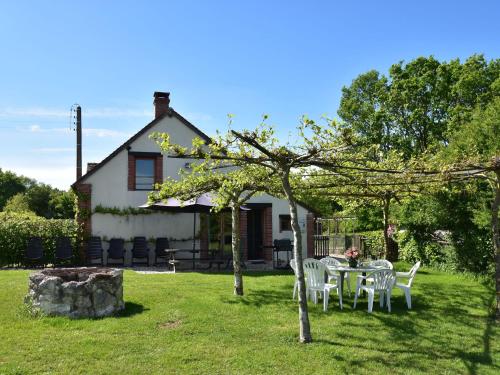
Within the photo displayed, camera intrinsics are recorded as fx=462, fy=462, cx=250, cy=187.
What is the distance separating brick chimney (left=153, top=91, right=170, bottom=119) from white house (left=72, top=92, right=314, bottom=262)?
58cm

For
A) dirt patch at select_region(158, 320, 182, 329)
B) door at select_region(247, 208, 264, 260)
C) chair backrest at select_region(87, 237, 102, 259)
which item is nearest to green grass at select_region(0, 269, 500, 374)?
dirt patch at select_region(158, 320, 182, 329)

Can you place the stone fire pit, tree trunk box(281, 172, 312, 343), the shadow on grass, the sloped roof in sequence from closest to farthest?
tree trunk box(281, 172, 312, 343), the stone fire pit, the shadow on grass, the sloped roof

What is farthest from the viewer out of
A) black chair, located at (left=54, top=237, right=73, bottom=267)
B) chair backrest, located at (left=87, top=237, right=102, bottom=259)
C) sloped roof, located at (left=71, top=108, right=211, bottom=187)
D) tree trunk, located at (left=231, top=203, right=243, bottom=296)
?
sloped roof, located at (left=71, top=108, right=211, bottom=187)

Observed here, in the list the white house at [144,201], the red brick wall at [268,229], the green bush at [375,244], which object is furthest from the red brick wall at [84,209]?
the green bush at [375,244]

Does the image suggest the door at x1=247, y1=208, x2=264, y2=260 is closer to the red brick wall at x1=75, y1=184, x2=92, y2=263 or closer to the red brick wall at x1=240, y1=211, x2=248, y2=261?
the red brick wall at x1=240, y1=211, x2=248, y2=261

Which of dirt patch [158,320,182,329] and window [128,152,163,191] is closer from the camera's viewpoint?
dirt patch [158,320,182,329]

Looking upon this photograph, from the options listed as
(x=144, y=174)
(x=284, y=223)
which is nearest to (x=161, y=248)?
(x=144, y=174)

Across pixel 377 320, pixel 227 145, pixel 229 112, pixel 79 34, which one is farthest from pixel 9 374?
pixel 79 34

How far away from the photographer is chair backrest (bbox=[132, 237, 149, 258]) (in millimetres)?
16016

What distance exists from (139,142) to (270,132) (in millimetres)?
11449

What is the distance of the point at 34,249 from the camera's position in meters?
15.0

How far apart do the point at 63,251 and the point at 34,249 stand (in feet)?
2.95

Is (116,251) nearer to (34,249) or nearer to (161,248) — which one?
(161,248)

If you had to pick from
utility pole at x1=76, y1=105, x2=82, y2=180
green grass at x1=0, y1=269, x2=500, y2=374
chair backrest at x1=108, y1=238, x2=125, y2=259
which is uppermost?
utility pole at x1=76, y1=105, x2=82, y2=180
